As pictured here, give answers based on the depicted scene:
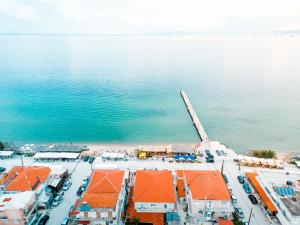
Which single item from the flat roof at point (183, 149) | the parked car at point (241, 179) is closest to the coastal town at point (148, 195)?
the parked car at point (241, 179)

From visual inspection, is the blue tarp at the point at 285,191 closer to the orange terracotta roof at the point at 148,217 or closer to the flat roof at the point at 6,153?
the orange terracotta roof at the point at 148,217

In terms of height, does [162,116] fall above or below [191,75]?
below

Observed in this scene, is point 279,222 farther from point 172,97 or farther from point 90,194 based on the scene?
point 172,97

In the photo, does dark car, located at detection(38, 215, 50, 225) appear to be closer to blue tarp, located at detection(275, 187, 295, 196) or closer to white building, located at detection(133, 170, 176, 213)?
white building, located at detection(133, 170, 176, 213)

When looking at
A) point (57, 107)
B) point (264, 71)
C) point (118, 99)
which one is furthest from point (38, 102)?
point (264, 71)

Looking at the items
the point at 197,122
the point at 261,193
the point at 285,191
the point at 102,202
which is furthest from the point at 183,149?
the point at 102,202

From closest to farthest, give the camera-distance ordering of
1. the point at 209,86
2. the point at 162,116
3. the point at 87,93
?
the point at 162,116 → the point at 87,93 → the point at 209,86
